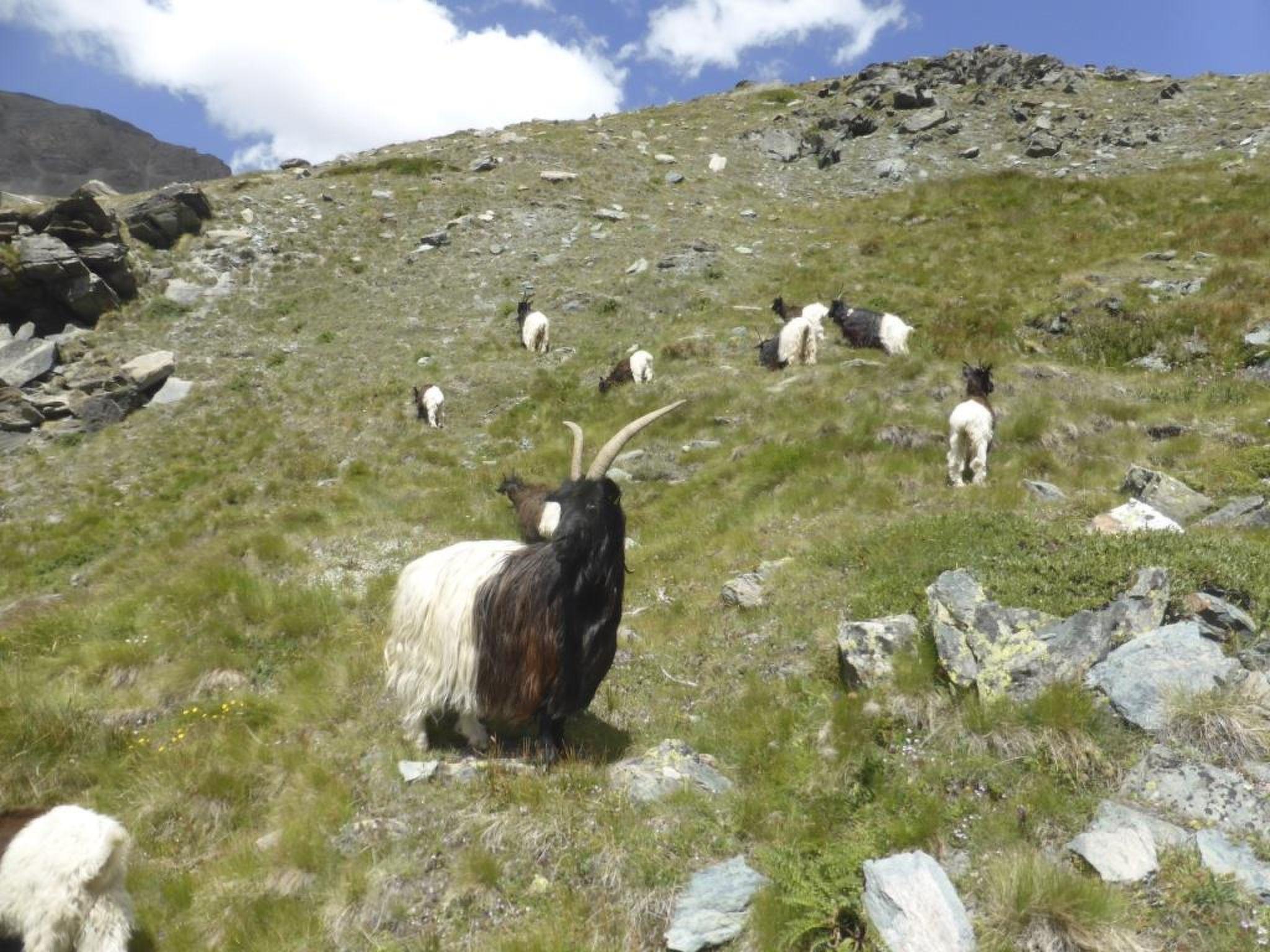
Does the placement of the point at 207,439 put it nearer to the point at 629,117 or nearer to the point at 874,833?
the point at 874,833

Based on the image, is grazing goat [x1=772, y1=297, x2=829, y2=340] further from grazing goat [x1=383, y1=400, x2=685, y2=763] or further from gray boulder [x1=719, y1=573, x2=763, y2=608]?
grazing goat [x1=383, y1=400, x2=685, y2=763]

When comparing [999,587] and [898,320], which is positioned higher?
A: [898,320]

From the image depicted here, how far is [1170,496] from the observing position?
25.0 ft

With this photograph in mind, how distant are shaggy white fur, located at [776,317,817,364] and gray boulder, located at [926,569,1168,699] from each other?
11.3 metres

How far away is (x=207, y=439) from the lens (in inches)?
655

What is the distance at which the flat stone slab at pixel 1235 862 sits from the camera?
120 inches

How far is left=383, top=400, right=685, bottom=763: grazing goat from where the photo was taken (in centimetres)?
515

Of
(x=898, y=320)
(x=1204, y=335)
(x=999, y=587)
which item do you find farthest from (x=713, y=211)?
(x=999, y=587)

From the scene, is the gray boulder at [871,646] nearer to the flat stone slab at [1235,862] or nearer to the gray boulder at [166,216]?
the flat stone slab at [1235,862]

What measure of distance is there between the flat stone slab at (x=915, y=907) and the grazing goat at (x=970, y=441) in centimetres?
724

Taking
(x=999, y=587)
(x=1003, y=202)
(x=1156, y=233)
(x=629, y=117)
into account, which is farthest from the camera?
(x=629, y=117)

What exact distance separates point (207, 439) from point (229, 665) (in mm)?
11775

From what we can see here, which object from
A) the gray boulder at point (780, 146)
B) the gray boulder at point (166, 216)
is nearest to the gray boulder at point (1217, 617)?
the gray boulder at point (166, 216)

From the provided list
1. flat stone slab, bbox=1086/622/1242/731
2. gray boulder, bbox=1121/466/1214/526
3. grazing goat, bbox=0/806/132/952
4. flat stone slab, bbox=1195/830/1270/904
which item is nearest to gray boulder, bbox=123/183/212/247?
grazing goat, bbox=0/806/132/952
